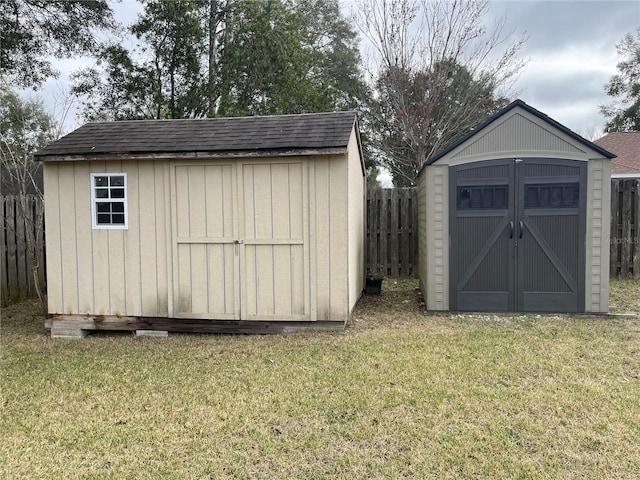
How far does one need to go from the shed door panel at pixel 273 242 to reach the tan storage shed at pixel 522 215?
204cm

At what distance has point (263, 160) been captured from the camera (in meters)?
5.42

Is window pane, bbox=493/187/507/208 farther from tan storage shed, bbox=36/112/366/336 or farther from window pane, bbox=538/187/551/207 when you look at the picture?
tan storage shed, bbox=36/112/366/336

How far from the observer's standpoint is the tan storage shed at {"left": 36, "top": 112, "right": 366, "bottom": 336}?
538 centimetres

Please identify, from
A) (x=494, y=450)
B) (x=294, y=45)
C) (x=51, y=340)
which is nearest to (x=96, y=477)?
(x=494, y=450)

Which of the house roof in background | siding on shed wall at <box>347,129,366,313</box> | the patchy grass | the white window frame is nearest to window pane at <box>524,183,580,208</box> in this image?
the patchy grass

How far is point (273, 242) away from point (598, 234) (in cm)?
431

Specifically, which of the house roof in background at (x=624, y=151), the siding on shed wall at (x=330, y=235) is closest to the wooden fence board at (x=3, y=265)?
the siding on shed wall at (x=330, y=235)

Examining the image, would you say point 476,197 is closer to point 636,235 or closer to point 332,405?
point 332,405

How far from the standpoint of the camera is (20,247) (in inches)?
293

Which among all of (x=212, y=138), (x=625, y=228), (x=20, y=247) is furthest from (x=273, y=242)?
(x=625, y=228)

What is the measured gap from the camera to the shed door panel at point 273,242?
541cm

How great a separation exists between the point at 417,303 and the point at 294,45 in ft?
28.7

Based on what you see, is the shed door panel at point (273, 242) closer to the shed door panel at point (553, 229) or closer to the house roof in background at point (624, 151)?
the shed door panel at point (553, 229)

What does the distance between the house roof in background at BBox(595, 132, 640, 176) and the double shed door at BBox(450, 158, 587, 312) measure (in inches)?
322
